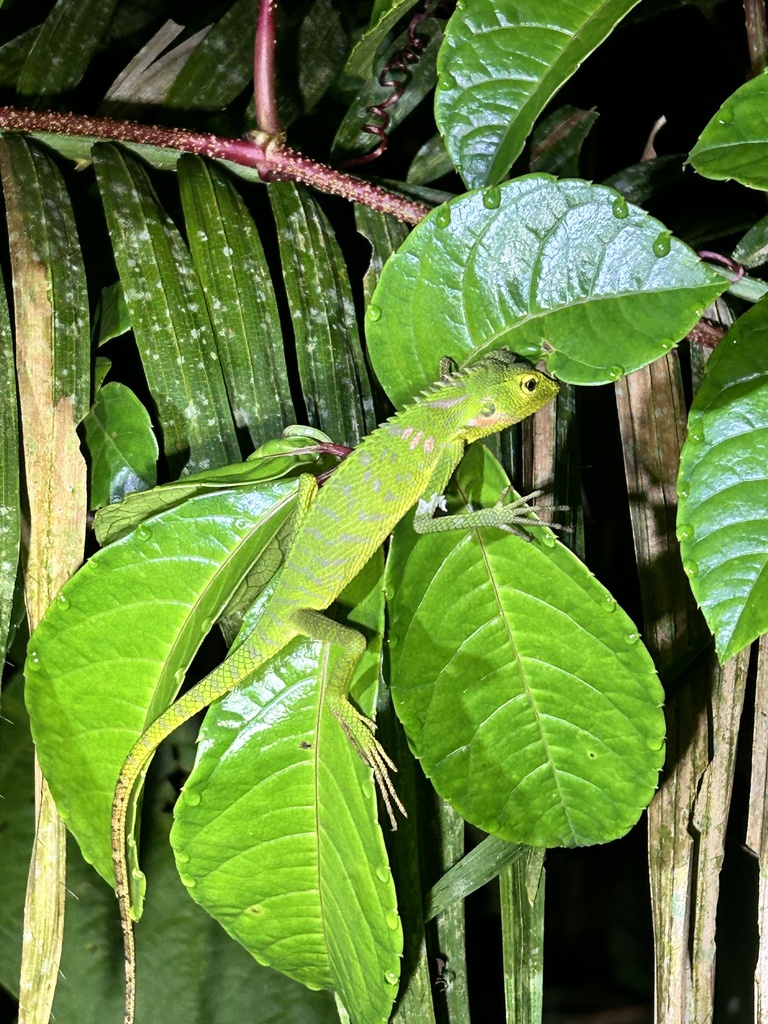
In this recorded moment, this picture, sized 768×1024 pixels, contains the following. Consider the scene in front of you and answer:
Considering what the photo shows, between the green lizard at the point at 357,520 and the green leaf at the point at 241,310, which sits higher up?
the green leaf at the point at 241,310

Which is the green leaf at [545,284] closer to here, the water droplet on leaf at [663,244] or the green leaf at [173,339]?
the water droplet on leaf at [663,244]

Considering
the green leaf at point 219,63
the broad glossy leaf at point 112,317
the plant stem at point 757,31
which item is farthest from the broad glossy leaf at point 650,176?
the broad glossy leaf at point 112,317

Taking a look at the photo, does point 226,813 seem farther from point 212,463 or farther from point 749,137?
point 749,137

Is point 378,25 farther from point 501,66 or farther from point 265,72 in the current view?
point 265,72

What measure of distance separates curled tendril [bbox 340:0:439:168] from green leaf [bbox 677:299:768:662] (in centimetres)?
80

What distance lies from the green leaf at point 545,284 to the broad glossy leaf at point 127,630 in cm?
27

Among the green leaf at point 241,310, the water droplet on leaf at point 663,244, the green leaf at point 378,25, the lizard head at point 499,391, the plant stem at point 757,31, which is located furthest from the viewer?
the plant stem at point 757,31

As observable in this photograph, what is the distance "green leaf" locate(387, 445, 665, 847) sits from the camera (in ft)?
3.63

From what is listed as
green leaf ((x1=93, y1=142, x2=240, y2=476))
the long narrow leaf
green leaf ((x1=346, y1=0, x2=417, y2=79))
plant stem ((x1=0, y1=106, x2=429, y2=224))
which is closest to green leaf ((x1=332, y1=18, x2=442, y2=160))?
plant stem ((x1=0, y1=106, x2=429, y2=224))

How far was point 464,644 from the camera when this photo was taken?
1.12m

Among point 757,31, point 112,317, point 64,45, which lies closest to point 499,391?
point 112,317

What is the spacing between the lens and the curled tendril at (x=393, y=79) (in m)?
1.56

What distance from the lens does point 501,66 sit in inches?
43.8

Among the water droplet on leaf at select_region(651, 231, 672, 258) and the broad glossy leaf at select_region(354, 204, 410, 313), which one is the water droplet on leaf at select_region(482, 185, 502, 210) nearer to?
the water droplet on leaf at select_region(651, 231, 672, 258)
